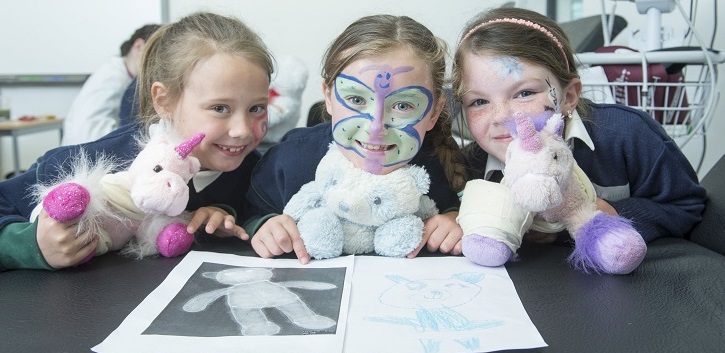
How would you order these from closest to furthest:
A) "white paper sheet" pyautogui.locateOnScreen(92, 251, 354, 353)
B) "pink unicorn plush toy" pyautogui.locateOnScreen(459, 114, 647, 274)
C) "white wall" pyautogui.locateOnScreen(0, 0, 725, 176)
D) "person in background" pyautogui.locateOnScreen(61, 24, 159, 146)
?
"white paper sheet" pyautogui.locateOnScreen(92, 251, 354, 353), "pink unicorn plush toy" pyautogui.locateOnScreen(459, 114, 647, 274), "person in background" pyautogui.locateOnScreen(61, 24, 159, 146), "white wall" pyautogui.locateOnScreen(0, 0, 725, 176)

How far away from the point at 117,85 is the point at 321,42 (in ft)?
3.40

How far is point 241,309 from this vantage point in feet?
2.11

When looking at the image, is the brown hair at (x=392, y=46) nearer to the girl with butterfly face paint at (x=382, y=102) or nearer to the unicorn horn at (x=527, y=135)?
the girl with butterfly face paint at (x=382, y=102)

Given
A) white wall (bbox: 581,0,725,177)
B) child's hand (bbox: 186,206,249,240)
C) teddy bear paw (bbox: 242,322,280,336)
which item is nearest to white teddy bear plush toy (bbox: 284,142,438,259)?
child's hand (bbox: 186,206,249,240)

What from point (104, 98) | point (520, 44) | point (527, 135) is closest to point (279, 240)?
point (527, 135)

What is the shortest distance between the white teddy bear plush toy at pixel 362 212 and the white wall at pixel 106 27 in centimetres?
198

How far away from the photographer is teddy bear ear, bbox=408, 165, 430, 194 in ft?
2.79

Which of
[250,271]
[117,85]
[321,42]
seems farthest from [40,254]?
[321,42]

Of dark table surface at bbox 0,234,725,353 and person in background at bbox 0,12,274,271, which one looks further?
person in background at bbox 0,12,274,271

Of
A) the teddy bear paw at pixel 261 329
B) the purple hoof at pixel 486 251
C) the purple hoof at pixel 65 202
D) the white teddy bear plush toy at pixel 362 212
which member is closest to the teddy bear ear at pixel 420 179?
the white teddy bear plush toy at pixel 362 212

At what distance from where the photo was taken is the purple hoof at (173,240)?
84cm

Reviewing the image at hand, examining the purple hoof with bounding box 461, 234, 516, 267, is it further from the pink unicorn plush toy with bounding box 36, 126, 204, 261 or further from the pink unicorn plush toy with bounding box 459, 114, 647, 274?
the pink unicorn plush toy with bounding box 36, 126, 204, 261

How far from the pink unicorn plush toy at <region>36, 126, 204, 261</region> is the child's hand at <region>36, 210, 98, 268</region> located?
14mm

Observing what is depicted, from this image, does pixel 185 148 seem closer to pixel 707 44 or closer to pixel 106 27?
pixel 707 44
